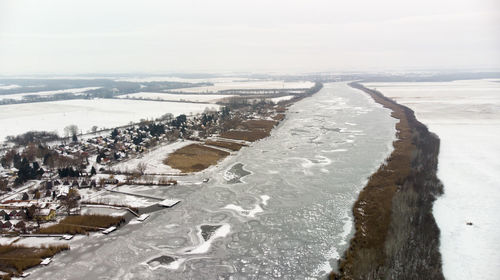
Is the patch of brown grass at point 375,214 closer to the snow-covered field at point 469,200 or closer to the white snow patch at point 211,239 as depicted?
the snow-covered field at point 469,200

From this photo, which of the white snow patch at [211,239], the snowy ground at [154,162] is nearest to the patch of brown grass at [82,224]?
the white snow patch at [211,239]

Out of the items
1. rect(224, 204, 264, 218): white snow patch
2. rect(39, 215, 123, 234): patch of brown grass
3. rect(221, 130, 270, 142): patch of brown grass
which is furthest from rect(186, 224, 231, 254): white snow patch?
rect(221, 130, 270, 142): patch of brown grass

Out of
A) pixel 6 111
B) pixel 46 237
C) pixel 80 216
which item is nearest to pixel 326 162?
pixel 80 216

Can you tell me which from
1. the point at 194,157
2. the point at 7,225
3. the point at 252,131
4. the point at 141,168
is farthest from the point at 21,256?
the point at 252,131

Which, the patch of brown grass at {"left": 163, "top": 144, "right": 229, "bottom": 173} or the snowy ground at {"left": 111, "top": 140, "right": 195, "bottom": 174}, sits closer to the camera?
the snowy ground at {"left": 111, "top": 140, "right": 195, "bottom": 174}

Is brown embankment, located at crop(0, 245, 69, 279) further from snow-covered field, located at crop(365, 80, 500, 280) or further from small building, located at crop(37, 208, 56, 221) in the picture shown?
snow-covered field, located at crop(365, 80, 500, 280)

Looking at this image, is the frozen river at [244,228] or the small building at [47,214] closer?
the frozen river at [244,228]

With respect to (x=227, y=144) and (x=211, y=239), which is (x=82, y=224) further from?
(x=227, y=144)
